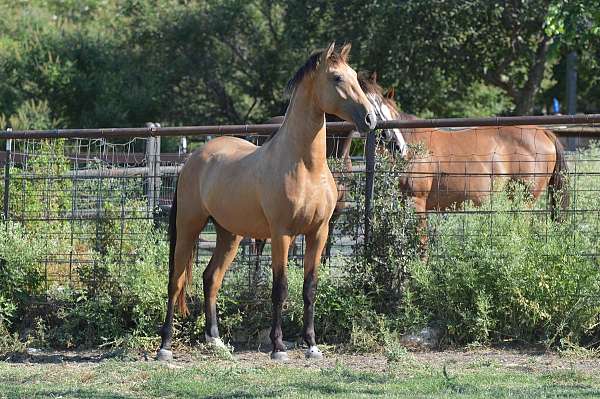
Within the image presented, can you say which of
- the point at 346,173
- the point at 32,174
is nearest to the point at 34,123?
the point at 32,174

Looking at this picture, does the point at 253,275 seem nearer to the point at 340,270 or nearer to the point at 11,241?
the point at 340,270

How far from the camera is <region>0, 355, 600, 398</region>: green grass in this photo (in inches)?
244

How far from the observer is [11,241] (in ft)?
29.6

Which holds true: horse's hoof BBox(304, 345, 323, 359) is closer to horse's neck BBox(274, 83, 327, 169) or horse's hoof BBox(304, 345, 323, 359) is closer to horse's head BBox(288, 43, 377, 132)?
horse's neck BBox(274, 83, 327, 169)

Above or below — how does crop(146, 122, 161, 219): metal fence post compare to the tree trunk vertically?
below

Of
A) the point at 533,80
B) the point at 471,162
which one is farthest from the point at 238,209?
the point at 533,80

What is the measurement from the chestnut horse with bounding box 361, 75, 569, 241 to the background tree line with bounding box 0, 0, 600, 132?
14.7 meters

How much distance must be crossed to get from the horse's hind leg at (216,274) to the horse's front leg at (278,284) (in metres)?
0.63

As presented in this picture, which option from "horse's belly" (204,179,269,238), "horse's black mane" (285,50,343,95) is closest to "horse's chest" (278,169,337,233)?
"horse's belly" (204,179,269,238)

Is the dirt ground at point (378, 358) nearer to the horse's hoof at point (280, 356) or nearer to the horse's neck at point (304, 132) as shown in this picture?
the horse's hoof at point (280, 356)

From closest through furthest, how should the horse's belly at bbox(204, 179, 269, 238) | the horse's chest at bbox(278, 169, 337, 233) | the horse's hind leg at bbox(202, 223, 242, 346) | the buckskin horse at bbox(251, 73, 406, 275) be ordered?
the horse's chest at bbox(278, 169, 337, 233), the horse's belly at bbox(204, 179, 269, 238), the horse's hind leg at bbox(202, 223, 242, 346), the buckskin horse at bbox(251, 73, 406, 275)

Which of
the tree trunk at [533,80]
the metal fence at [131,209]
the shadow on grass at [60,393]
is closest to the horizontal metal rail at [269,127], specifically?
the metal fence at [131,209]

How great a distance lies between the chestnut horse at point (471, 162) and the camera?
30.9ft

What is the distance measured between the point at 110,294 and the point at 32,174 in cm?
153
